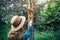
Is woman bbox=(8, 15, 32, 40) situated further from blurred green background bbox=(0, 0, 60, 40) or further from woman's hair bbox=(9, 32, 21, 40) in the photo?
blurred green background bbox=(0, 0, 60, 40)

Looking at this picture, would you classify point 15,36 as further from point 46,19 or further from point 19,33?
point 46,19

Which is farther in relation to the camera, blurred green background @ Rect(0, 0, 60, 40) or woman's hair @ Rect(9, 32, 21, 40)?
blurred green background @ Rect(0, 0, 60, 40)

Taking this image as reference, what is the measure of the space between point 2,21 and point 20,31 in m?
0.43

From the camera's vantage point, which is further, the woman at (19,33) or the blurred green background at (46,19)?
the blurred green background at (46,19)

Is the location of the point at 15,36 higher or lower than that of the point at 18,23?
lower

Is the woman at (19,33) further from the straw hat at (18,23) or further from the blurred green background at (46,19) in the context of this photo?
the blurred green background at (46,19)

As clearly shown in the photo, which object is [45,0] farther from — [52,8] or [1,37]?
[1,37]

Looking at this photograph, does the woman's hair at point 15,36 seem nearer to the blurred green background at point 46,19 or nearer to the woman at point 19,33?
the woman at point 19,33

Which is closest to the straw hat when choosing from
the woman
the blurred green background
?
the woman

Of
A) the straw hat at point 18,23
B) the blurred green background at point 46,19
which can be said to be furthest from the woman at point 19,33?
the blurred green background at point 46,19

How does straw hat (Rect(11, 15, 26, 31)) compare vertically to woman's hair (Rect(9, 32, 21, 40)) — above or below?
above

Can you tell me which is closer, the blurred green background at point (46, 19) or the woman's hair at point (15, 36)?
the woman's hair at point (15, 36)

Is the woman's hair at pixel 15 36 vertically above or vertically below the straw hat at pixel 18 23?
below

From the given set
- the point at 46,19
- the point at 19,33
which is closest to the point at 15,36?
the point at 19,33
